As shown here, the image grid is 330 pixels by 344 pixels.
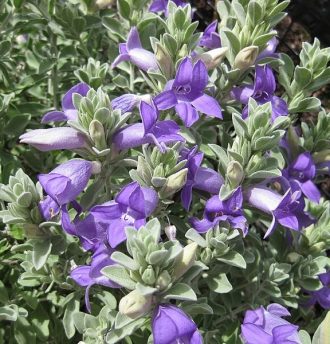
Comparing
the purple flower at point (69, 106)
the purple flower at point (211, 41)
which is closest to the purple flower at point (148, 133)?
the purple flower at point (69, 106)

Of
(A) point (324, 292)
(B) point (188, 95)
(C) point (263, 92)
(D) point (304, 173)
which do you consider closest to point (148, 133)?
(B) point (188, 95)

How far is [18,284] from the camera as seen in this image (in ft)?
7.86

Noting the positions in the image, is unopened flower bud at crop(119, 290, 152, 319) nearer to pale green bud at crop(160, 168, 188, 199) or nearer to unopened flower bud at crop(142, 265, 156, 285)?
unopened flower bud at crop(142, 265, 156, 285)

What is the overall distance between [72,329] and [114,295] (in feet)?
1.06

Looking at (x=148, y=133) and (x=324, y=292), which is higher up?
(x=148, y=133)

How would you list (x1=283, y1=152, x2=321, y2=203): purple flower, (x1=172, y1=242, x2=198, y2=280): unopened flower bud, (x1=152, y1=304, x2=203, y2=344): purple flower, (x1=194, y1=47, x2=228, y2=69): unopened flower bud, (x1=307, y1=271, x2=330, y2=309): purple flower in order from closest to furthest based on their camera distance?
(x1=152, y1=304, x2=203, y2=344): purple flower, (x1=172, y1=242, x2=198, y2=280): unopened flower bud, (x1=194, y1=47, x2=228, y2=69): unopened flower bud, (x1=283, y1=152, x2=321, y2=203): purple flower, (x1=307, y1=271, x2=330, y2=309): purple flower

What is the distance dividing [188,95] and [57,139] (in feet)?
1.57

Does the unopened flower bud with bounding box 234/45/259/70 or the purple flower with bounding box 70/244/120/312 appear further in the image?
the unopened flower bud with bounding box 234/45/259/70

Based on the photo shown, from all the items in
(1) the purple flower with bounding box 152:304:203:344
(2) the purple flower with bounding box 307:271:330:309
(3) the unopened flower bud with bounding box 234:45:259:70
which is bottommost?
(2) the purple flower with bounding box 307:271:330:309

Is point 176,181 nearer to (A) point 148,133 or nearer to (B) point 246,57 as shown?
(A) point 148,133

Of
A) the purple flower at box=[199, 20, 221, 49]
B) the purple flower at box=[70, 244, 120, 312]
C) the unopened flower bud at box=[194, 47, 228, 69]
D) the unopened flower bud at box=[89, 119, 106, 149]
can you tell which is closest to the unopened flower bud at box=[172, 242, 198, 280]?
the purple flower at box=[70, 244, 120, 312]

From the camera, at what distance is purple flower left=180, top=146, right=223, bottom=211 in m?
1.92

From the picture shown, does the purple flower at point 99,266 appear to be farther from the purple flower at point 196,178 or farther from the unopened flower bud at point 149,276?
the purple flower at point 196,178

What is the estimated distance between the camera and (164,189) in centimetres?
181
